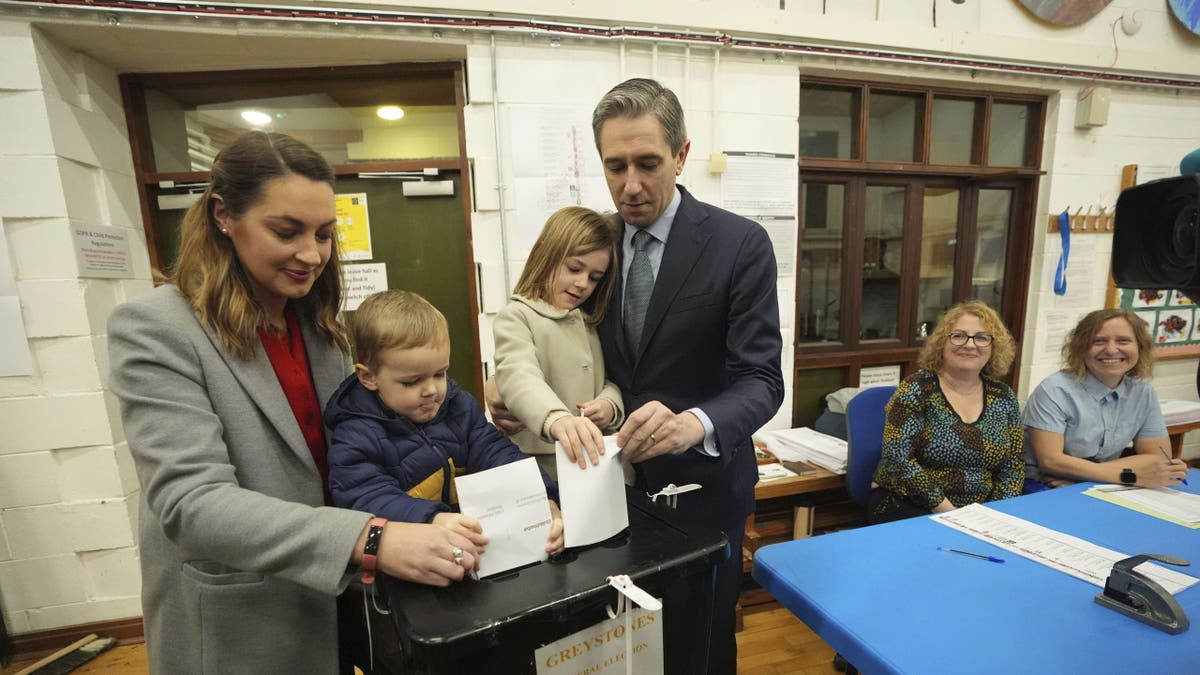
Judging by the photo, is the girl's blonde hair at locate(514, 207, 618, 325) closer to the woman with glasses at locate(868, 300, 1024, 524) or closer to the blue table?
the blue table

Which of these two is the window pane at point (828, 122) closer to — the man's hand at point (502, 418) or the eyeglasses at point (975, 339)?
the eyeglasses at point (975, 339)

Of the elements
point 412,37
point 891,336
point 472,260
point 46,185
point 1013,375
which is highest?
point 412,37

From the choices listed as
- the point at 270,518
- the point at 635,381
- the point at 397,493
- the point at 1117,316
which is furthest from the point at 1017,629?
the point at 1117,316

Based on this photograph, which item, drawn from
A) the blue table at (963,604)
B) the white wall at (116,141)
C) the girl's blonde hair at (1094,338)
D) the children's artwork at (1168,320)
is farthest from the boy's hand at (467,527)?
the children's artwork at (1168,320)

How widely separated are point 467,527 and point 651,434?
1.15 ft

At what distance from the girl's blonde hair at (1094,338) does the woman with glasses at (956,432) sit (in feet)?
1.19

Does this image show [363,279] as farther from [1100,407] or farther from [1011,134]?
[1011,134]

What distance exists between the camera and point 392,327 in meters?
0.96

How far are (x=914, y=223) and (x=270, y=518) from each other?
3297 mm

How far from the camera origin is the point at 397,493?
33.8 inches

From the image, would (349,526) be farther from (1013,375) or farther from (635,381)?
(1013,375)

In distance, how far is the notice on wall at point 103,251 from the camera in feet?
6.41

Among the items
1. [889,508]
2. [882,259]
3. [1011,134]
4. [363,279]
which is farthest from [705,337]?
[1011,134]

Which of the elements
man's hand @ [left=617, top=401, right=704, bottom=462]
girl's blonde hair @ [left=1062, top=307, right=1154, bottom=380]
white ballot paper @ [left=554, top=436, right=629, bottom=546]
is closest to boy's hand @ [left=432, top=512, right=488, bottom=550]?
white ballot paper @ [left=554, top=436, right=629, bottom=546]
